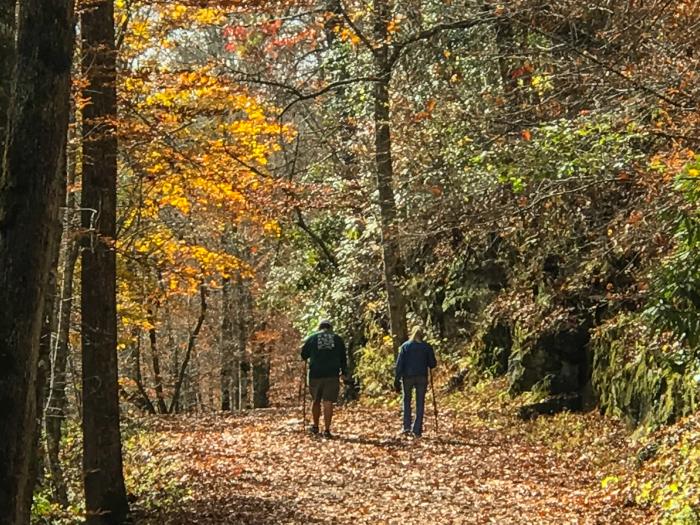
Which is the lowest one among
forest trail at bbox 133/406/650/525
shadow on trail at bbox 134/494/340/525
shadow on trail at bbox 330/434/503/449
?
shadow on trail at bbox 134/494/340/525

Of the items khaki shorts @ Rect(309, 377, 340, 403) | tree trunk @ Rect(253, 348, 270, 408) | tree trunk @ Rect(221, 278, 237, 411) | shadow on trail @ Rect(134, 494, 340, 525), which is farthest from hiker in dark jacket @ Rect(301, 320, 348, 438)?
tree trunk @ Rect(253, 348, 270, 408)

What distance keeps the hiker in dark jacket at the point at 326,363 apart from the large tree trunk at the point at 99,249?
18.4ft

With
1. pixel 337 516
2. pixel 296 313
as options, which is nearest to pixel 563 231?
pixel 337 516

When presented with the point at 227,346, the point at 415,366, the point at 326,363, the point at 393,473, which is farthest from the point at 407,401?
the point at 227,346

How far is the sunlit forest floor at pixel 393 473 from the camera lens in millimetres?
9805

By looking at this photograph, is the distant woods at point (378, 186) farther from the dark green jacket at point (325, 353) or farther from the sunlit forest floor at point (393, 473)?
the dark green jacket at point (325, 353)

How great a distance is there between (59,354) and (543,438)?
7.84 metres

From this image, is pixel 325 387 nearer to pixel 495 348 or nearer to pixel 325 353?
pixel 325 353

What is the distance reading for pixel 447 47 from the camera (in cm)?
1598

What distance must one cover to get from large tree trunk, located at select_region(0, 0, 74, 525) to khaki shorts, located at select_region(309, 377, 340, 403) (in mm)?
10039

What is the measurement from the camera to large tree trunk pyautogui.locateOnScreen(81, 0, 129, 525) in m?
9.05

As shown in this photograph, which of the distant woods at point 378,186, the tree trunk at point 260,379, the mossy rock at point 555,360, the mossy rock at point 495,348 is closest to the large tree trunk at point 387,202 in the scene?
the distant woods at point 378,186

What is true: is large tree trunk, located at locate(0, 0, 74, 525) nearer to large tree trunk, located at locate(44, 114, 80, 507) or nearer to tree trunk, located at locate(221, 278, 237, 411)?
large tree trunk, located at locate(44, 114, 80, 507)

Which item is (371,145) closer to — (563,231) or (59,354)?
(563,231)
